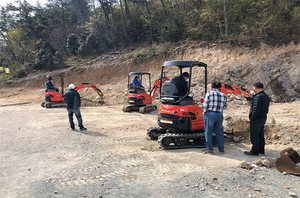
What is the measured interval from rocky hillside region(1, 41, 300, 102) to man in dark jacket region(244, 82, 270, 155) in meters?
8.86

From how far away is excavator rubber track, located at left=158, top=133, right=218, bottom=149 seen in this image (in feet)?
17.2

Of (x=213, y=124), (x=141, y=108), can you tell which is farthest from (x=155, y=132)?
(x=141, y=108)

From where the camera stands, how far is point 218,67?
1478 cm

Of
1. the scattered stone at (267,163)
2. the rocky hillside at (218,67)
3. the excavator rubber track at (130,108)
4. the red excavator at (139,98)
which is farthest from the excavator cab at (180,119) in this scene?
the rocky hillside at (218,67)

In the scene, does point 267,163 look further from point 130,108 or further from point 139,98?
point 130,108

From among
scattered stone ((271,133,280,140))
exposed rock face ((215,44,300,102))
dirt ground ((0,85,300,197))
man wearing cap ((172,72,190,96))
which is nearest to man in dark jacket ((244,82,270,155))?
dirt ground ((0,85,300,197))

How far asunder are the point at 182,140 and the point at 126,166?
1.84 m

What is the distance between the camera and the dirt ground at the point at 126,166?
3131 mm

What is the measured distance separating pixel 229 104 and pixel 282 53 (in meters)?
5.54

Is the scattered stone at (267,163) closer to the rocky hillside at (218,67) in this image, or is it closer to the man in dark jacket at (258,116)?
the man in dark jacket at (258,116)

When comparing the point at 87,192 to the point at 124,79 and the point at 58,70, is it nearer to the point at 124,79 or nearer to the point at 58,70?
the point at 124,79

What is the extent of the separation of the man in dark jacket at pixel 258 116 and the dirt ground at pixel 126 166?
257 mm

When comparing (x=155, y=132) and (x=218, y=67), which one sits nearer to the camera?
(x=155, y=132)

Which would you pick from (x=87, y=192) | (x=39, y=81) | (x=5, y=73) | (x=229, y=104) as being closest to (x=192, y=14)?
(x=229, y=104)
